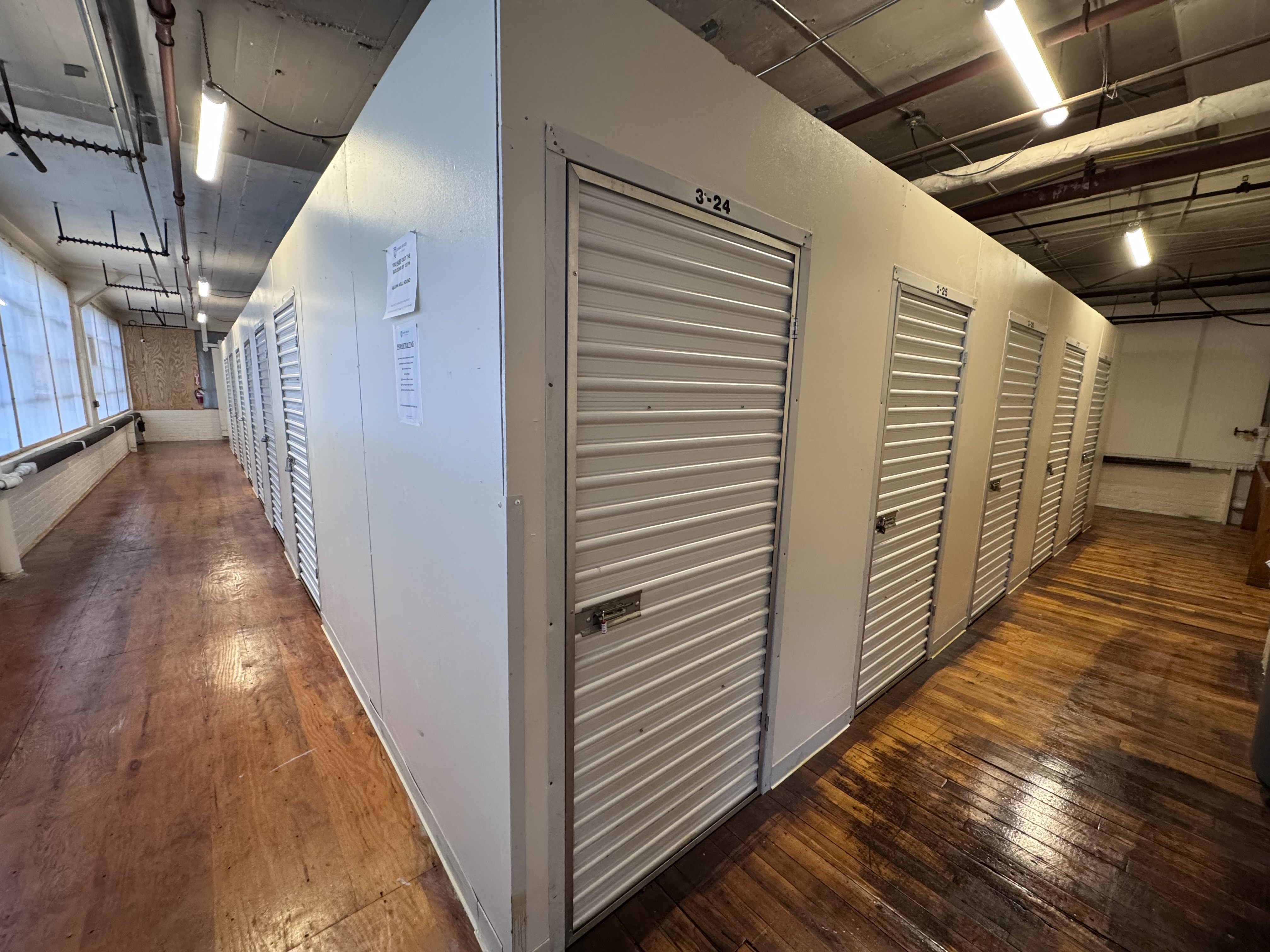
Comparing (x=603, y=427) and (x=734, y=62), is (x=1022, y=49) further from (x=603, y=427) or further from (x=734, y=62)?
(x=603, y=427)

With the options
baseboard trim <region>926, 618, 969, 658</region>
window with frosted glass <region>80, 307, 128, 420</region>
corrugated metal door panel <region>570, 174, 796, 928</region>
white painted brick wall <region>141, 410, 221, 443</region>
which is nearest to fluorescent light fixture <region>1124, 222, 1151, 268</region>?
baseboard trim <region>926, 618, 969, 658</region>

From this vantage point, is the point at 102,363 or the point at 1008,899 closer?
the point at 1008,899

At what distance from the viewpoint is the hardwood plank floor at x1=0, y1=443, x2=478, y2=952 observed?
140 centimetres

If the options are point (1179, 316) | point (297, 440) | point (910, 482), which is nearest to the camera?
point (910, 482)

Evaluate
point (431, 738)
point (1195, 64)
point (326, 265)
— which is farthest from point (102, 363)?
point (1195, 64)

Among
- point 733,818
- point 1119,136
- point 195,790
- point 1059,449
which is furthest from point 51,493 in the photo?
point 1059,449

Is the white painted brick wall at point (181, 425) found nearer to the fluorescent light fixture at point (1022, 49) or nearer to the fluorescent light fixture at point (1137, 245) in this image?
the fluorescent light fixture at point (1022, 49)

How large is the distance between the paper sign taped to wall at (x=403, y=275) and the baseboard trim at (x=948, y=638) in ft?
10.4

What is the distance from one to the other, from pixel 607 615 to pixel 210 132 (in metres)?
3.25

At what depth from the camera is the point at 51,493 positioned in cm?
505

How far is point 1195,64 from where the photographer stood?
245cm

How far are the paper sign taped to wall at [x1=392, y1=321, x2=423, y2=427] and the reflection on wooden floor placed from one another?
5.18 ft

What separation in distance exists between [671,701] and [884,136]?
3.78m

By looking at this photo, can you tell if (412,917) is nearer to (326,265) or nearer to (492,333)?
(492,333)
